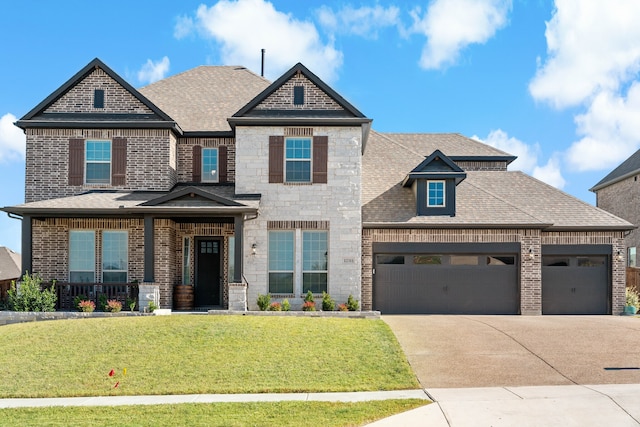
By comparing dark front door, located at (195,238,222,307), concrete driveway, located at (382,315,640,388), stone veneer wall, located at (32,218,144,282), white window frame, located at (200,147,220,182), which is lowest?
concrete driveway, located at (382,315,640,388)

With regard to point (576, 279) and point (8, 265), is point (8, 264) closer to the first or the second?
point (8, 265)

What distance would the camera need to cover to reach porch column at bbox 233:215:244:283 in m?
19.5

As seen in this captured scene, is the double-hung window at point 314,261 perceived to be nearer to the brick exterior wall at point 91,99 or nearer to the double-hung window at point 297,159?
the double-hung window at point 297,159

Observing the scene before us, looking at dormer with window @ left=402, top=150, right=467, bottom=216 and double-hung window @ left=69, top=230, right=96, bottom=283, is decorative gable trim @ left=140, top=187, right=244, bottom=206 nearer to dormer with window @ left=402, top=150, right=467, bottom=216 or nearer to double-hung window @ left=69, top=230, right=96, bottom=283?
double-hung window @ left=69, top=230, right=96, bottom=283

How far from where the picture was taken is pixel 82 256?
832 inches

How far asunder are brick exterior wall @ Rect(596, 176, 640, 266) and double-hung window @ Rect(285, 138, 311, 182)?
2129cm

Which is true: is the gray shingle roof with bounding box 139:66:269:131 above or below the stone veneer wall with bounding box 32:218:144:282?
above

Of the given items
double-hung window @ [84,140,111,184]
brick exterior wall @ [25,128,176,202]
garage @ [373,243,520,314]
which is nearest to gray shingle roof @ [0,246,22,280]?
brick exterior wall @ [25,128,176,202]

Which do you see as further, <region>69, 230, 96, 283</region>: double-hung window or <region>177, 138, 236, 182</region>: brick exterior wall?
<region>177, 138, 236, 182</region>: brick exterior wall

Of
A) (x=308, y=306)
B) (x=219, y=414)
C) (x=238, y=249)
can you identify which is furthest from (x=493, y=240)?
(x=219, y=414)

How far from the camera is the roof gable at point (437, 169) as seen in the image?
880 inches

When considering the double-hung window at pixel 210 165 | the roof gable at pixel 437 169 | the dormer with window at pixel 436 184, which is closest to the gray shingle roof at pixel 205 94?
the double-hung window at pixel 210 165

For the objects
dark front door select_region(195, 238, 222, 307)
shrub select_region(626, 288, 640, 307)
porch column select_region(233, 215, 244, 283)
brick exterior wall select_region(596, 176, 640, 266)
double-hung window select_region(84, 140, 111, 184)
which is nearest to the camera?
porch column select_region(233, 215, 244, 283)

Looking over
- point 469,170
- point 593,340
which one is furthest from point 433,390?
point 469,170
